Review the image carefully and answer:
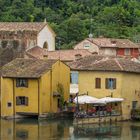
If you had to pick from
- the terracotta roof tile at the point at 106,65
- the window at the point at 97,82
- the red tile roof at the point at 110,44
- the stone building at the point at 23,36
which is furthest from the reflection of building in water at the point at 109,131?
the red tile roof at the point at 110,44

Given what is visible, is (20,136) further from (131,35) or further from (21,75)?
(131,35)

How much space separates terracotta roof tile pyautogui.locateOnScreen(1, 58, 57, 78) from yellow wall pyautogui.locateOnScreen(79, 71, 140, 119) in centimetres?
288

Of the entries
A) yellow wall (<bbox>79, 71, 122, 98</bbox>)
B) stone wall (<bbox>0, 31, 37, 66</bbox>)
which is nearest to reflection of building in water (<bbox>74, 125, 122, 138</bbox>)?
yellow wall (<bbox>79, 71, 122, 98</bbox>)

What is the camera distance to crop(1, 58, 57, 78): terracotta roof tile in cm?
5791

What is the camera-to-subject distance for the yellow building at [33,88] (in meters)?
57.4

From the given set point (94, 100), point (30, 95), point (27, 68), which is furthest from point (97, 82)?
point (27, 68)

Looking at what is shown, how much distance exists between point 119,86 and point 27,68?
24.4 feet

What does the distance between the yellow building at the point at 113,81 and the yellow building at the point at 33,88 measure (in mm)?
1826

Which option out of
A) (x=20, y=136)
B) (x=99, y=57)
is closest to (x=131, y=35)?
(x=99, y=57)

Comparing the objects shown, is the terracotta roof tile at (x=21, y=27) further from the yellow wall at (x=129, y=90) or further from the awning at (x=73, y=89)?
the yellow wall at (x=129, y=90)

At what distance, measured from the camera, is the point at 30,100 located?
57750 millimetres

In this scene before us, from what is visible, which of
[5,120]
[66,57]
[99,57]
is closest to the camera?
[5,120]

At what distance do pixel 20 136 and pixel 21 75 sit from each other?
10427 millimetres

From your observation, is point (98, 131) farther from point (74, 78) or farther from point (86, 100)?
point (74, 78)
